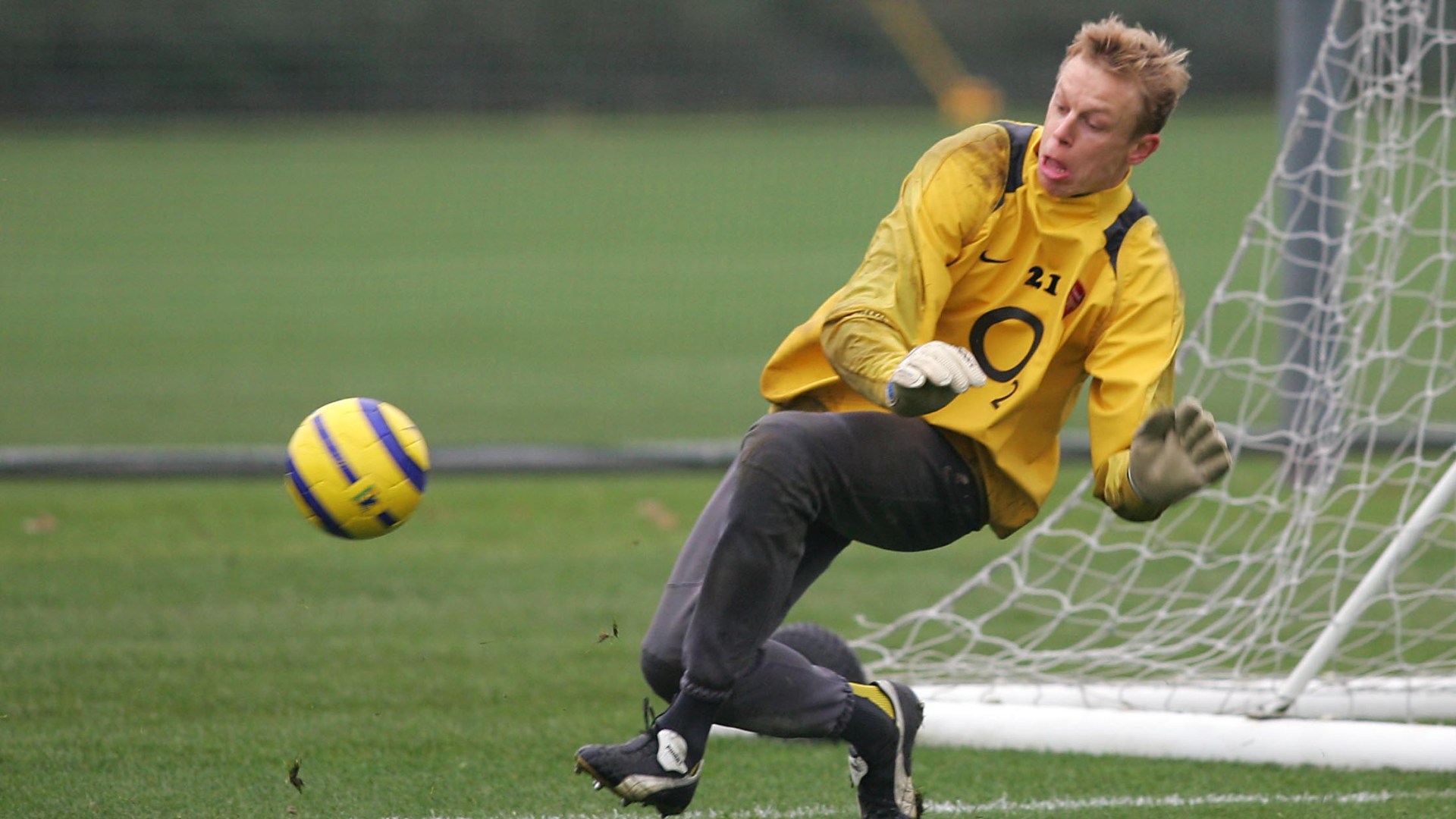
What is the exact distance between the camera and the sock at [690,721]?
11.3ft

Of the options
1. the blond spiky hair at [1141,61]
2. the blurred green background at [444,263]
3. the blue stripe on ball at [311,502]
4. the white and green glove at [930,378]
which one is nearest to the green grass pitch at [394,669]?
the blue stripe on ball at [311,502]

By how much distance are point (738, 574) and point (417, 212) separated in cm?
1888

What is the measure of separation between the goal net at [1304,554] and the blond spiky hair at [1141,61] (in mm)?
1558

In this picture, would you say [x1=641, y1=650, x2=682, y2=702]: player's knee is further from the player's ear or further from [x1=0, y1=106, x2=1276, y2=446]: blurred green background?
[x1=0, y1=106, x2=1276, y2=446]: blurred green background

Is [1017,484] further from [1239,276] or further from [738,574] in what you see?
[1239,276]

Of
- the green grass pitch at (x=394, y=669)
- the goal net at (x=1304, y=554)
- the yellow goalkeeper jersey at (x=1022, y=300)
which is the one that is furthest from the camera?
the goal net at (x=1304, y=554)

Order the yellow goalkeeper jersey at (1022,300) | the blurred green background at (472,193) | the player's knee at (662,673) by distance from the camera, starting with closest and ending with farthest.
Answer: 1. the yellow goalkeeper jersey at (1022,300)
2. the player's knee at (662,673)
3. the blurred green background at (472,193)

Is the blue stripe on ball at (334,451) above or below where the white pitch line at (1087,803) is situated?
above

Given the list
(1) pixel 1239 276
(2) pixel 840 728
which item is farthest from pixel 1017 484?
(1) pixel 1239 276

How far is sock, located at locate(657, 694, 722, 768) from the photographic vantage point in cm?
343

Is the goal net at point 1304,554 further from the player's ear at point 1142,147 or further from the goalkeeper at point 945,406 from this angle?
the player's ear at point 1142,147

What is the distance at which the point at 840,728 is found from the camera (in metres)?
3.64

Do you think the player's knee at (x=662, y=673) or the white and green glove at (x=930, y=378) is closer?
the white and green glove at (x=930, y=378)

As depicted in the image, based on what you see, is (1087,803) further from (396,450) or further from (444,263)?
(444,263)
